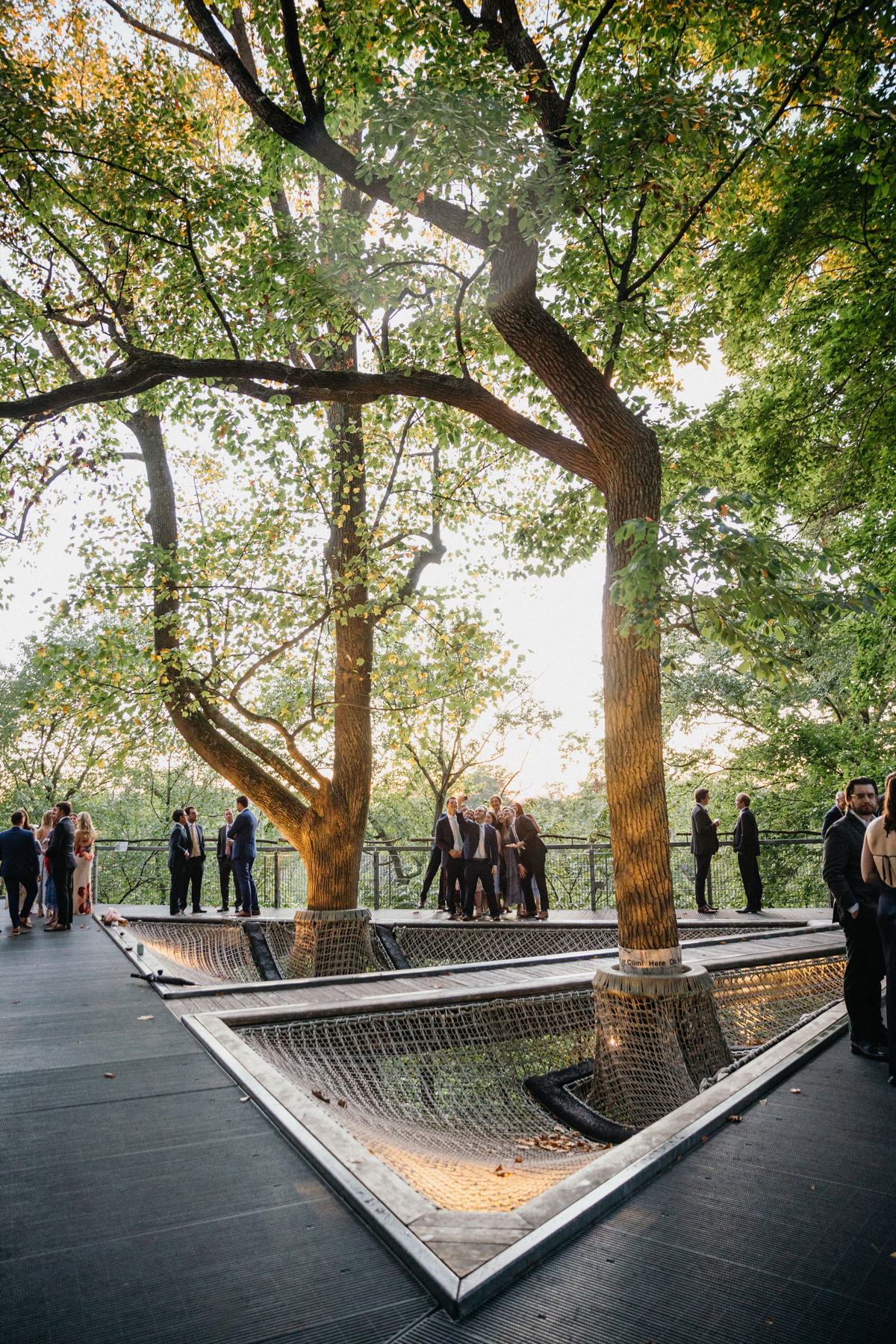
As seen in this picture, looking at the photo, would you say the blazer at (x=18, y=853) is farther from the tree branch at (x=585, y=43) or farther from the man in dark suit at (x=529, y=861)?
the tree branch at (x=585, y=43)

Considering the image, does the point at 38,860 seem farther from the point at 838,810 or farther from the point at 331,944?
the point at 838,810

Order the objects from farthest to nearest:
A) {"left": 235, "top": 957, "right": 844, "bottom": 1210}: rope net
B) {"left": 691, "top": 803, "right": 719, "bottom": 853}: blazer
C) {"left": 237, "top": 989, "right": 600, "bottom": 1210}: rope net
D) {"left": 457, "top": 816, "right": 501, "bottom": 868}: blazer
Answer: {"left": 691, "top": 803, "right": 719, "bottom": 853}: blazer < {"left": 457, "top": 816, "right": 501, "bottom": 868}: blazer < {"left": 235, "top": 957, "right": 844, "bottom": 1210}: rope net < {"left": 237, "top": 989, "right": 600, "bottom": 1210}: rope net

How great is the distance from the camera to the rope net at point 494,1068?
4828 millimetres

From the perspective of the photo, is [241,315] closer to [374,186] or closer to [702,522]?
[374,186]

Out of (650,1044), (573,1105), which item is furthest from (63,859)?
(650,1044)

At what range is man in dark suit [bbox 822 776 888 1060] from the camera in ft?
17.8

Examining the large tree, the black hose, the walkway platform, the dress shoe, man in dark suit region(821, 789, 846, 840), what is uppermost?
the large tree

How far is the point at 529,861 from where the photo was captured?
1391 cm

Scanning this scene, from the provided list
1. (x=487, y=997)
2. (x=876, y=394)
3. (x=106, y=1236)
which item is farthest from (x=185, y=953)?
(x=876, y=394)

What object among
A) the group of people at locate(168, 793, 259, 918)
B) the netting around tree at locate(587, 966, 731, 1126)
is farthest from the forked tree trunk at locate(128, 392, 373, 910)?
the netting around tree at locate(587, 966, 731, 1126)

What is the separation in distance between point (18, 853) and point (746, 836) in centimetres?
1186

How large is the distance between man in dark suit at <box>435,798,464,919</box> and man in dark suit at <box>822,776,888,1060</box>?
26.4 feet

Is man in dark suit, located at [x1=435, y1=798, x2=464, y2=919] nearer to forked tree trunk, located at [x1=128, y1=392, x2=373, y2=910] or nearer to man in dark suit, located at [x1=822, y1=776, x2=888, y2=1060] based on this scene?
forked tree trunk, located at [x1=128, y1=392, x2=373, y2=910]

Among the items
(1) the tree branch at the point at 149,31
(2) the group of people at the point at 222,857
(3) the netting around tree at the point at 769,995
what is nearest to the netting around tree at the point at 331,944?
(2) the group of people at the point at 222,857
